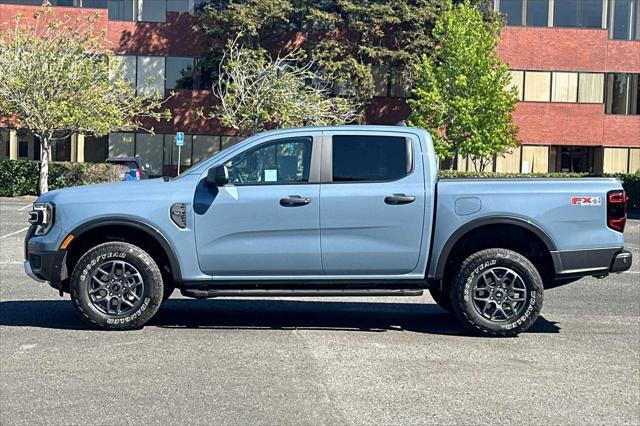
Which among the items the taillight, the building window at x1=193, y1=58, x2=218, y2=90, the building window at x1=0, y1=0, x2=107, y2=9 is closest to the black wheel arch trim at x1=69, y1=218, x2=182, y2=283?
the taillight

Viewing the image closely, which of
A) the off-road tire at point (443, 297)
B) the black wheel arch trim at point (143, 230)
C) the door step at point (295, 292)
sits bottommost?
the off-road tire at point (443, 297)

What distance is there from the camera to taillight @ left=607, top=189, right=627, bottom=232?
8.34 m

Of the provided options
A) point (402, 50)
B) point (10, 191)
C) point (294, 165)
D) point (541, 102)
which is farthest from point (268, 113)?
point (294, 165)

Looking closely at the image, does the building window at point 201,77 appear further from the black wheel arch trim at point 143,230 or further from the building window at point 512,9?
the black wheel arch trim at point 143,230

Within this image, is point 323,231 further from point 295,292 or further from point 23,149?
point 23,149

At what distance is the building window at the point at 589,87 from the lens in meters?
46.2

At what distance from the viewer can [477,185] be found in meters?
8.37

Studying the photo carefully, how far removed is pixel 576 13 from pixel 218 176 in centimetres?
4315

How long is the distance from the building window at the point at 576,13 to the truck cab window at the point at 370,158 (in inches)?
1638

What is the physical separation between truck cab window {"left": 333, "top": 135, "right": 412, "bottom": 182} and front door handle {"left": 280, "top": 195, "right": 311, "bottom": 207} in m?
0.37

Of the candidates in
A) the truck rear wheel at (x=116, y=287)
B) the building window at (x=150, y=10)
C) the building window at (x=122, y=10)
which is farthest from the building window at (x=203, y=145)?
the truck rear wheel at (x=116, y=287)

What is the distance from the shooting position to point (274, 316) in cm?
938

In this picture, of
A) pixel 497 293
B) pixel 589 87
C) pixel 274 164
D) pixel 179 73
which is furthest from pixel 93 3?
pixel 497 293

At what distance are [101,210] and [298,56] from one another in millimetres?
34203
